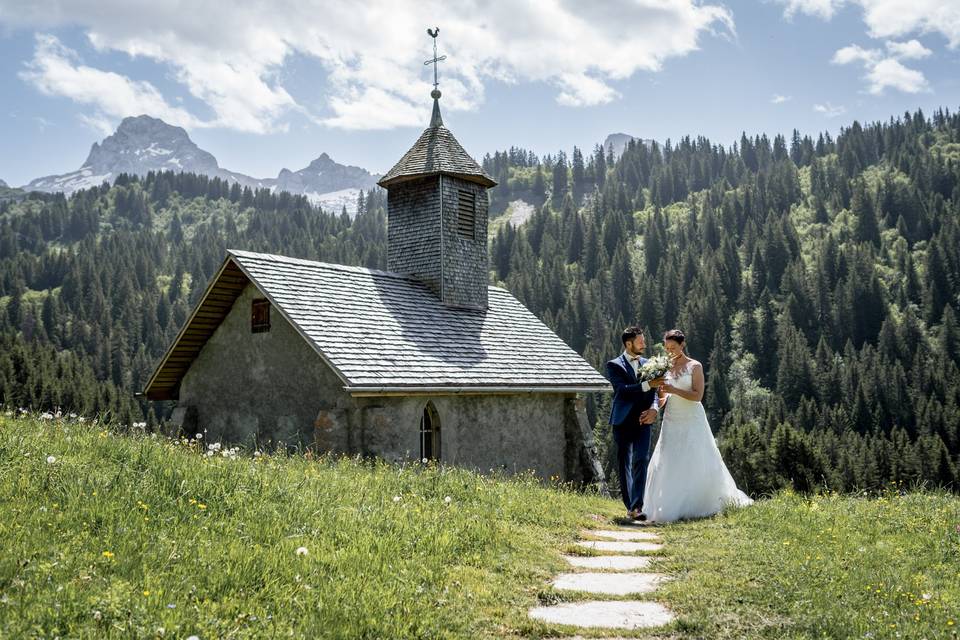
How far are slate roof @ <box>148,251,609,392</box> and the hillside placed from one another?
4811 cm

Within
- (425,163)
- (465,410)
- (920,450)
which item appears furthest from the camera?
(920,450)

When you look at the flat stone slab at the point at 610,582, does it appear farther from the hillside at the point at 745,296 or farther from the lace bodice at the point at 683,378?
the hillside at the point at 745,296

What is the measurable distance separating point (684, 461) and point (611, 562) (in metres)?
3.43

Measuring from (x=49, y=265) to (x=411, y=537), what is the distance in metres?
175

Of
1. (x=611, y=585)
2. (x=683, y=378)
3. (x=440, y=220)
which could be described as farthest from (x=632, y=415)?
(x=440, y=220)

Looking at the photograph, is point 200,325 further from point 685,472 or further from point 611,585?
point 611,585

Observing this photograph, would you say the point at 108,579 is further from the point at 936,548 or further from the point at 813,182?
the point at 813,182

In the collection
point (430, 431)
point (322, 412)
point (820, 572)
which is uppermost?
point (322, 412)

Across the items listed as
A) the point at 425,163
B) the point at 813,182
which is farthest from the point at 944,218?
the point at 425,163

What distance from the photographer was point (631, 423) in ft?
40.0

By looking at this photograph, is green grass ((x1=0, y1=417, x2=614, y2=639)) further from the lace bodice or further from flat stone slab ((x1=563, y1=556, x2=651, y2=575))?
the lace bodice

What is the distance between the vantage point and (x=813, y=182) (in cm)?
19012

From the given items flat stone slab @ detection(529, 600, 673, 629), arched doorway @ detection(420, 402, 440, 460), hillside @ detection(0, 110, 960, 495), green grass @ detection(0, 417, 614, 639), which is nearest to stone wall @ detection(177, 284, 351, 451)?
arched doorway @ detection(420, 402, 440, 460)

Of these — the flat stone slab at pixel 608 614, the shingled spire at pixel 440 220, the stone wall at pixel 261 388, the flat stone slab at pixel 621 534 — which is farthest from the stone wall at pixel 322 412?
the flat stone slab at pixel 608 614
